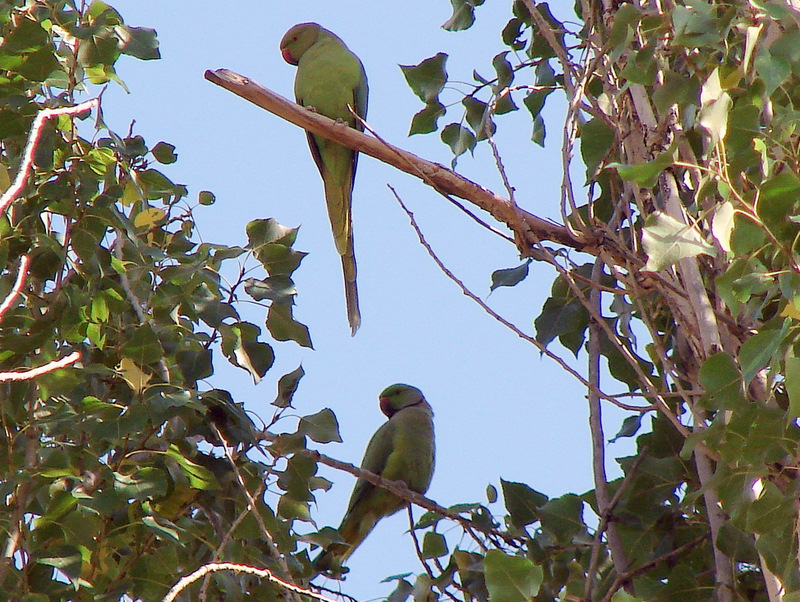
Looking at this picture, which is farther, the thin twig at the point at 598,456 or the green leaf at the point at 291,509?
the green leaf at the point at 291,509

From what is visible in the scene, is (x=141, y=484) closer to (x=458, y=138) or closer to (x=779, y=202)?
(x=458, y=138)

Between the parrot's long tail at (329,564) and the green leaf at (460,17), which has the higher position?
the green leaf at (460,17)

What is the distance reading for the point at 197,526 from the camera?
8.86ft

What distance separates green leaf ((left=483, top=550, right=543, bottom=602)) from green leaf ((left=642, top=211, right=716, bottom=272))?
510 millimetres

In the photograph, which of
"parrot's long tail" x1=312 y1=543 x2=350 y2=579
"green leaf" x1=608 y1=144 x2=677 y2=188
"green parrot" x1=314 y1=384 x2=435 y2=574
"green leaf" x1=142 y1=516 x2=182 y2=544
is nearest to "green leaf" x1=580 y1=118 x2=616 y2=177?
"green leaf" x1=608 y1=144 x2=677 y2=188

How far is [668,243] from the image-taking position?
157cm

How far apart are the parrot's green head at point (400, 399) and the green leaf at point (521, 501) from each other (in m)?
2.50

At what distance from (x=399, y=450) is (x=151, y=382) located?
7.59 feet

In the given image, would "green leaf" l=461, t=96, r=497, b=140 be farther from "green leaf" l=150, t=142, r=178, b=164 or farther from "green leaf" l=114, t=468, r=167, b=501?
"green leaf" l=114, t=468, r=167, b=501

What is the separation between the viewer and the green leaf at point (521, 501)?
8.80ft

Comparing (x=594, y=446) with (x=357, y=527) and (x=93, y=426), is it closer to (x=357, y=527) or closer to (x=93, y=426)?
(x=93, y=426)

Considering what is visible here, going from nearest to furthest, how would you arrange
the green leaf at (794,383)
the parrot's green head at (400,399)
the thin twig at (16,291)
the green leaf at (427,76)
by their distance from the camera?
1. the thin twig at (16,291)
2. the green leaf at (794,383)
3. the green leaf at (427,76)
4. the parrot's green head at (400,399)

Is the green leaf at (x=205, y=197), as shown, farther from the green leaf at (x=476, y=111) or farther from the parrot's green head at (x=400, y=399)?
the parrot's green head at (x=400, y=399)

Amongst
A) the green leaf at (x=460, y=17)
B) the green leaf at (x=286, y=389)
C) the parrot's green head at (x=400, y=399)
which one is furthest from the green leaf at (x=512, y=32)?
the parrot's green head at (x=400, y=399)
